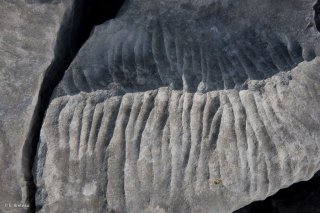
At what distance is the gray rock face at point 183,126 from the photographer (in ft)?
5.08

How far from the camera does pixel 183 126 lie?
156cm

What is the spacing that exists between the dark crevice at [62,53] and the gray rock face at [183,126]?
0.06 meters

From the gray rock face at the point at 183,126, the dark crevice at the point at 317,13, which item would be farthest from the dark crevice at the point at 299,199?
the dark crevice at the point at 317,13

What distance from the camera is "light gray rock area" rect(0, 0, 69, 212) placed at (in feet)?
5.37

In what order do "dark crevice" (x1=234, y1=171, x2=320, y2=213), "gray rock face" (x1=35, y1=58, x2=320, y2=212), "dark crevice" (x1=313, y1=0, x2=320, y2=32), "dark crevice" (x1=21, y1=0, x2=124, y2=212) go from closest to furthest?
"gray rock face" (x1=35, y1=58, x2=320, y2=212), "dark crevice" (x1=21, y1=0, x2=124, y2=212), "dark crevice" (x1=313, y1=0, x2=320, y2=32), "dark crevice" (x1=234, y1=171, x2=320, y2=213)

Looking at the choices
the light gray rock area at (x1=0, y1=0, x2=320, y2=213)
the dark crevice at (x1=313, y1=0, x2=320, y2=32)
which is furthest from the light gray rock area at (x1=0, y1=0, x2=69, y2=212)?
the dark crevice at (x1=313, y1=0, x2=320, y2=32)

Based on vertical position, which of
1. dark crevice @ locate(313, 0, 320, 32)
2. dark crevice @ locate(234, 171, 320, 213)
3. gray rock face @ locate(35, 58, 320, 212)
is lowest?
dark crevice @ locate(234, 171, 320, 213)

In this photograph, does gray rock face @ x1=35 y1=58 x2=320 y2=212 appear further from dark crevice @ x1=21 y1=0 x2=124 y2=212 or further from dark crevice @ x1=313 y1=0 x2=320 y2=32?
dark crevice @ x1=313 y1=0 x2=320 y2=32

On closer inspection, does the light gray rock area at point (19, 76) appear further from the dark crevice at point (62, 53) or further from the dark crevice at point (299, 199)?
the dark crevice at point (299, 199)

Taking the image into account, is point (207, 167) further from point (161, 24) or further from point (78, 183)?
point (161, 24)

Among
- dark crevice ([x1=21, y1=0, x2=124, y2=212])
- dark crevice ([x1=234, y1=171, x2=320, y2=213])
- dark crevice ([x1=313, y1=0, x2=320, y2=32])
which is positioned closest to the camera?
dark crevice ([x1=21, y1=0, x2=124, y2=212])

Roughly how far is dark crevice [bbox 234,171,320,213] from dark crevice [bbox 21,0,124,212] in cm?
99

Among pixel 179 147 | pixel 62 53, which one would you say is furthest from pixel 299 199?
pixel 62 53

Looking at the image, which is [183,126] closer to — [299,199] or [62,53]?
[62,53]
